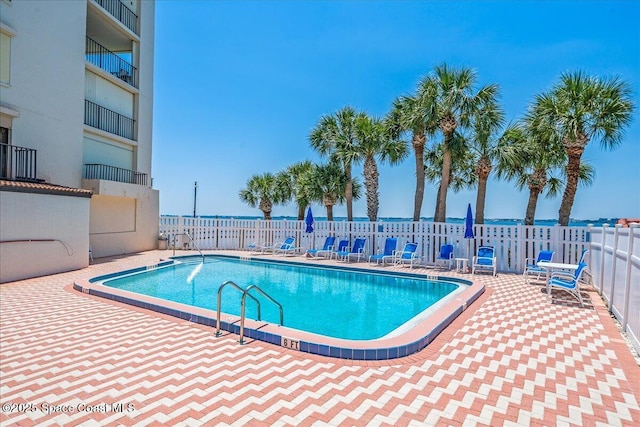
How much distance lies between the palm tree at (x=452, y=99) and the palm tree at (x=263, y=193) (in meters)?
15.7

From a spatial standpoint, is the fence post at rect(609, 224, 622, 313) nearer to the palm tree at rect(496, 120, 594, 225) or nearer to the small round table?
the small round table

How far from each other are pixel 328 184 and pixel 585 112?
12398 mm

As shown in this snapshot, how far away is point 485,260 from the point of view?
12.0 m

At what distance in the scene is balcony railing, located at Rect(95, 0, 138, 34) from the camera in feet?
51.8

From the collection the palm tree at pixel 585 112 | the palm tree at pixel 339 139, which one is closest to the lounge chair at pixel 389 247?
the palm tree at pixel 339 139

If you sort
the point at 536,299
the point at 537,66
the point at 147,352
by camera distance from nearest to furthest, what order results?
the point at 147,352, the point at 536,299, the point at 537,66

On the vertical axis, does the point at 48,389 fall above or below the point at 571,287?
below

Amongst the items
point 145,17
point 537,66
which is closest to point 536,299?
point 537,66

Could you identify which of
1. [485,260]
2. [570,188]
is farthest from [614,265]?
[570,188]

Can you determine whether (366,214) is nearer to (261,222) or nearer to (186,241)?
(261,222)

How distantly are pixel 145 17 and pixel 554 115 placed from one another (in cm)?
1989

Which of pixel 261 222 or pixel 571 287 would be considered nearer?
pixel 571 287

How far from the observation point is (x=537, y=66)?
15469mm

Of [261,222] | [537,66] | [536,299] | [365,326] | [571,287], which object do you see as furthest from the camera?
[261,222]
